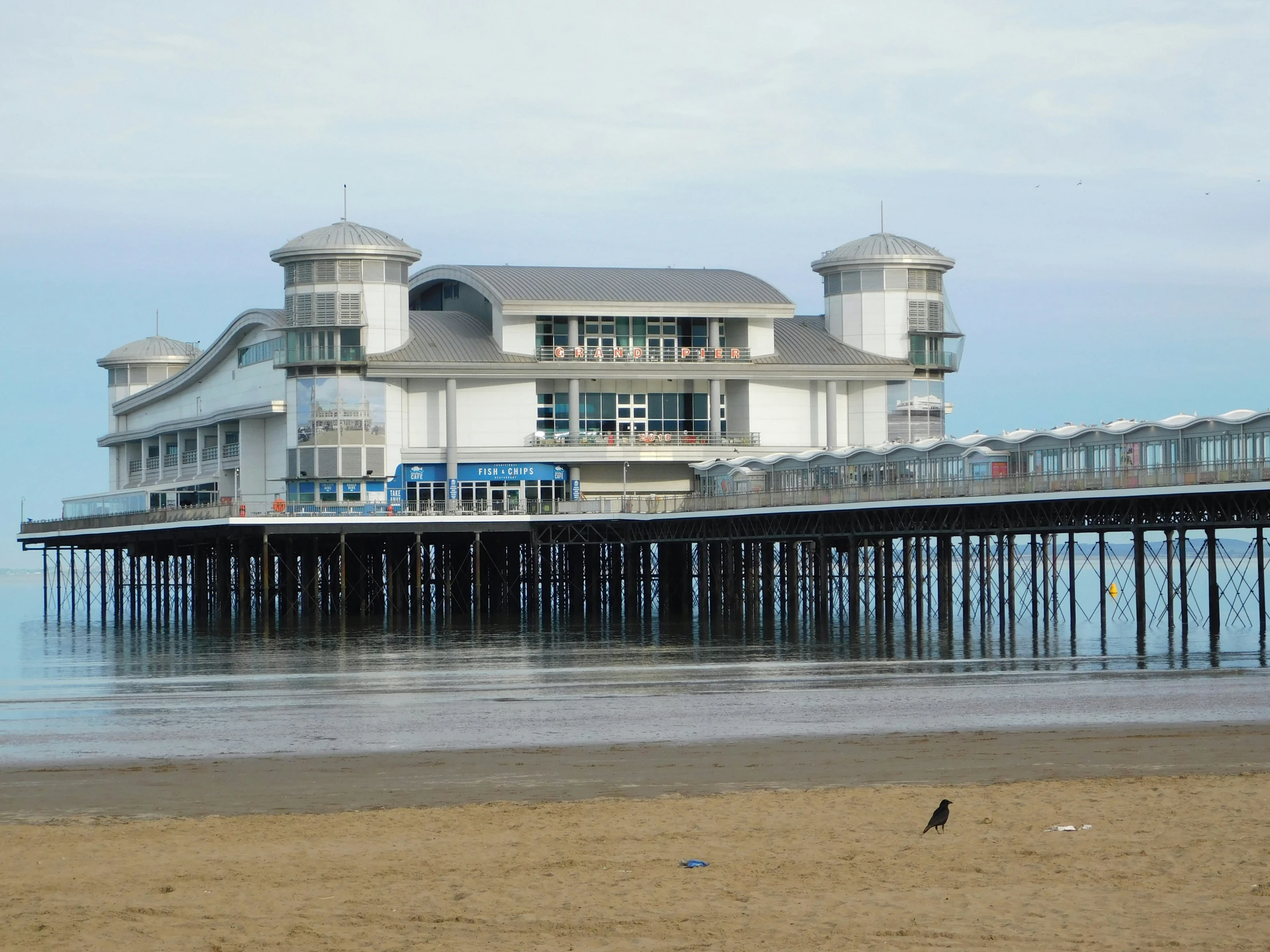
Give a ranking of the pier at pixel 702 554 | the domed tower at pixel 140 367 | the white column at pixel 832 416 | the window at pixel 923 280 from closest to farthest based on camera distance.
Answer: the pier at pixel 702 554, the white column at pixel 832 416, the window at pixel 923 280, the domed tower at pixel 140 367

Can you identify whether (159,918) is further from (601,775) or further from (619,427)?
(619,427)

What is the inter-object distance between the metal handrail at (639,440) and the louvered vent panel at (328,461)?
828 centimetres

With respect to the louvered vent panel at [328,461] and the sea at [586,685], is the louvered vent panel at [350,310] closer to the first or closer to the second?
the louvered vent panel at [328,461]

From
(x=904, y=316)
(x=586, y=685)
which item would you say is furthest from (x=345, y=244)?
(x=586, y=685)

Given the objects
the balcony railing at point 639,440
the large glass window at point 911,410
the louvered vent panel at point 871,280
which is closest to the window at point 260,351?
the balcony railing at point 639,440

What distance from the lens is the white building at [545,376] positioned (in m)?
75.4

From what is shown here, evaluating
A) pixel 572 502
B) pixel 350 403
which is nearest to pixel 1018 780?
pixel 572 502

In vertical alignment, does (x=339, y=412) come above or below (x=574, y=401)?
below

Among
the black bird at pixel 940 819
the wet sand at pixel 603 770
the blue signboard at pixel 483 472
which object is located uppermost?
the blue signboard at pixel 483 472

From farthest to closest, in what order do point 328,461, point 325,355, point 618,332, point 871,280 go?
point 871,280 < point 618,332 < point 325,355 < point 328,461

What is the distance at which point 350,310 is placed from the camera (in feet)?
247

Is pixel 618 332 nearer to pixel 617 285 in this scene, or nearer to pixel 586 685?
pixel 617 285

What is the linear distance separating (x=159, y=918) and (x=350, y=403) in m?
62.3

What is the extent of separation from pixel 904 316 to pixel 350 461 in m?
26.4
